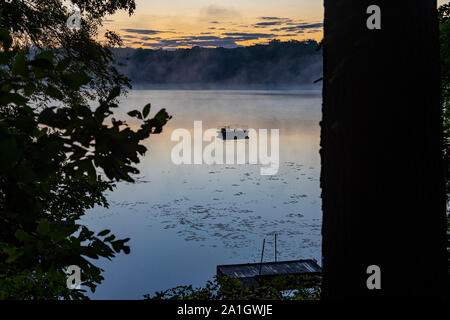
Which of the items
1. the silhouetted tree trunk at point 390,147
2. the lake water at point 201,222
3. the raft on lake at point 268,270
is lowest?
the lake water at point 201,222

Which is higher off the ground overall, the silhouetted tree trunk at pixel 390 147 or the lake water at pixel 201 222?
the silhouetted tree trunk at pixel 390 147

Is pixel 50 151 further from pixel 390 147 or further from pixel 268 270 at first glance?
pixel 268 270

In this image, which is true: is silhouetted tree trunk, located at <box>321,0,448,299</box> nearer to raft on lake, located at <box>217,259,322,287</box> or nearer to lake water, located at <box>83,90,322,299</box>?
raft on lake, located at <box>217,259,322,287</box>

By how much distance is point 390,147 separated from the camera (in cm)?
266

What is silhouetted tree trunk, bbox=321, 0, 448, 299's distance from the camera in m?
2.66

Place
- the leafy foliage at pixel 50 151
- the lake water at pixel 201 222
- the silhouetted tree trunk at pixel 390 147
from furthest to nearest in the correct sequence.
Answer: the lake water at pixel 201 222
the silhouetted tree trunk at pixel 390 147
the leafy foliage at pixel 50 151

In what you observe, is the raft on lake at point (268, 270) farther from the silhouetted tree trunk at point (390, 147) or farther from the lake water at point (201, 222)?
the silhouetted tree trunk at point (390, 147)

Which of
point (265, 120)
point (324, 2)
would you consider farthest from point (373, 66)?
point (265, 120)

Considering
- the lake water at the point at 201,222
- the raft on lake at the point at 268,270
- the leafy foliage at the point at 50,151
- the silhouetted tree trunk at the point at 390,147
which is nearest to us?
the leafy foliage at the point at 50,151

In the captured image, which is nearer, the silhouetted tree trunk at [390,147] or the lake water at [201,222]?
the silhouetted tree trunk at [390,147]

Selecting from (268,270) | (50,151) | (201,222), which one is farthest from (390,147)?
(201,222)

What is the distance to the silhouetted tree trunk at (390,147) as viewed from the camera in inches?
105

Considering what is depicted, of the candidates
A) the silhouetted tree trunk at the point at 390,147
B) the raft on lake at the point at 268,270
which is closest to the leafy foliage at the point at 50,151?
the silhouetted tree trunk at the point at 390,147

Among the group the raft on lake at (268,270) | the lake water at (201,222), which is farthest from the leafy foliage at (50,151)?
the lake water at (201,222)
